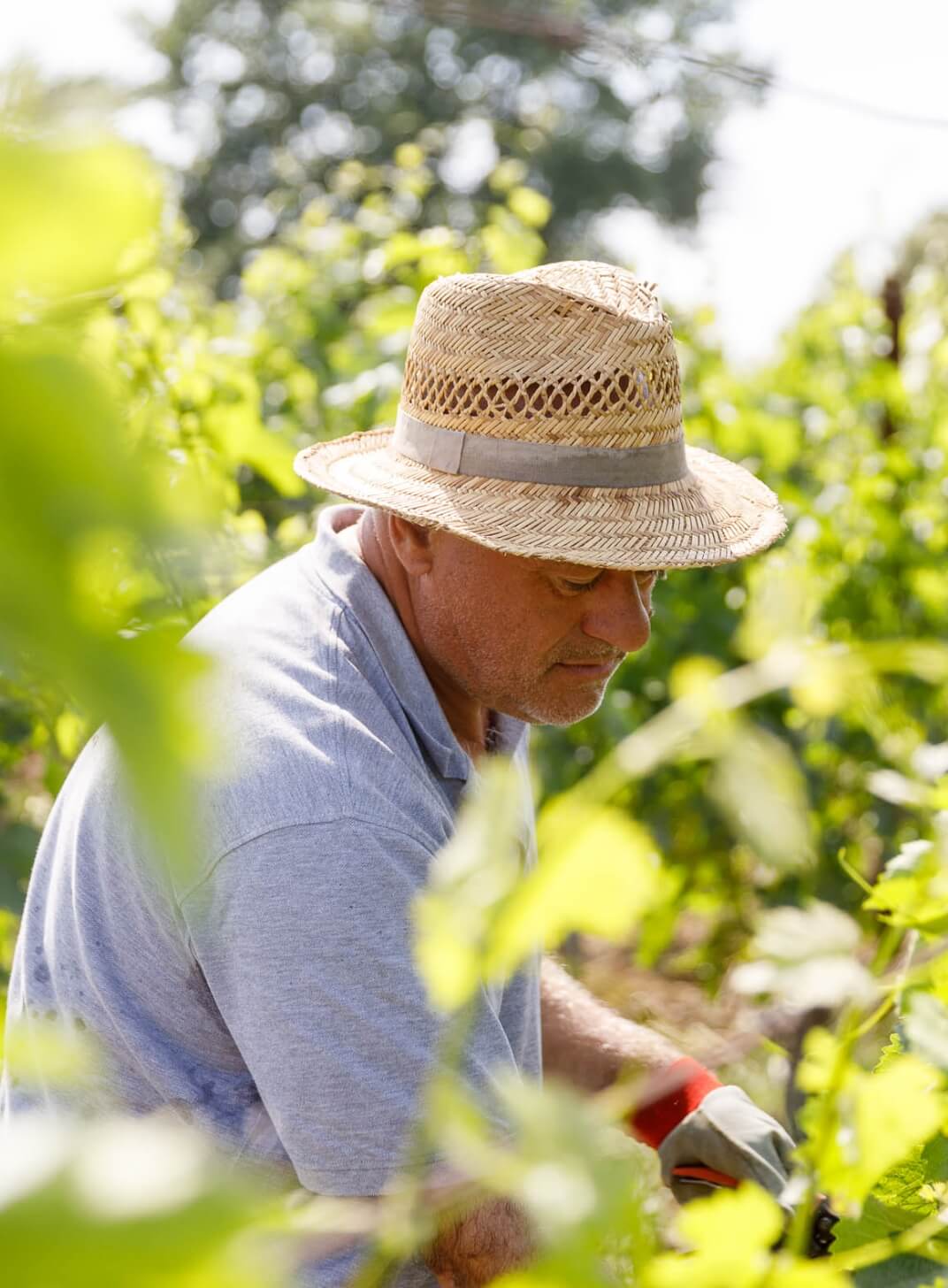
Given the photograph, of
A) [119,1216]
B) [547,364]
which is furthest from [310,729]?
[119,1216]

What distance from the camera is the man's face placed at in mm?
1586

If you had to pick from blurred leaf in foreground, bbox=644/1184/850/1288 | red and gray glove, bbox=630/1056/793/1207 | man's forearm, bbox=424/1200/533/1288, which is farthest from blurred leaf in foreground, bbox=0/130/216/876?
red and gray glove, bbox=630/1056/793/1207

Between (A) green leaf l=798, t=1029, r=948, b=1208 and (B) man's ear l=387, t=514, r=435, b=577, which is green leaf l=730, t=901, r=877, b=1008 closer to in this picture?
(A) green leaf l=798, t=1029, r=948, b=1208

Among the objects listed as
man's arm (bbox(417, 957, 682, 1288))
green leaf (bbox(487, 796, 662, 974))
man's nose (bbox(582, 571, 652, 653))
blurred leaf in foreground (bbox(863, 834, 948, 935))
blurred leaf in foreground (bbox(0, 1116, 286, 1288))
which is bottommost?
man's arm (bbox(417, 957, 682, 1288))

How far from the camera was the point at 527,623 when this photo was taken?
1.61m

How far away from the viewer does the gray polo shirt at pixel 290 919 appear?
1.25 meters

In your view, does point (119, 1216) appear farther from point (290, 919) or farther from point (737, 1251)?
point (290, 919)

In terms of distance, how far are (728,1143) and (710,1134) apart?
0.10 feet

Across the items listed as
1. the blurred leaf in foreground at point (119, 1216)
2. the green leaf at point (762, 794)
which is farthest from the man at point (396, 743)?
the blurred leaf in foreground at point (119, 1216)

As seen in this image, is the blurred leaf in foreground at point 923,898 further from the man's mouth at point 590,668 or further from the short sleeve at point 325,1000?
the man's mouth at point 590,668

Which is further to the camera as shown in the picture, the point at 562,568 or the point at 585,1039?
the point at 585,1039

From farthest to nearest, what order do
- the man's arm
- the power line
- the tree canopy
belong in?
the tree canopy < the man's arm < the power line

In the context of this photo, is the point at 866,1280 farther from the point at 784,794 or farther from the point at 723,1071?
the point at 723,1071

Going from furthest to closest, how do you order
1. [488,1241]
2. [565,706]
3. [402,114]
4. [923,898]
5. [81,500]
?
[402,114] < [565,706] < [488,1241] < [923,898] < [81,500]
